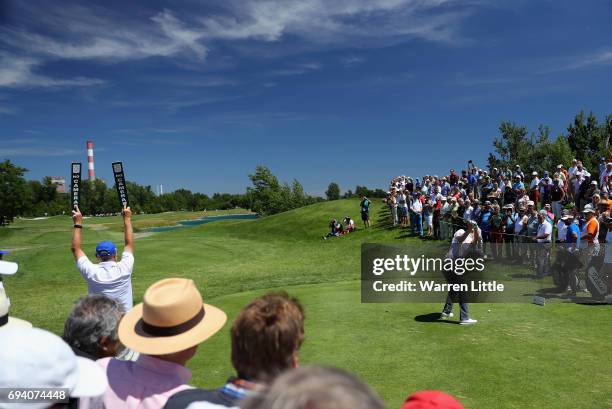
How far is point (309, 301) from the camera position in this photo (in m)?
10.8

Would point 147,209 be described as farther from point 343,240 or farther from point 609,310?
point 609,310

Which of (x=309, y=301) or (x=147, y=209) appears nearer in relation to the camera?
(x=309, y=301)

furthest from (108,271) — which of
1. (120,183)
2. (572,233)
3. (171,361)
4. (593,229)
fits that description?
(572,233)

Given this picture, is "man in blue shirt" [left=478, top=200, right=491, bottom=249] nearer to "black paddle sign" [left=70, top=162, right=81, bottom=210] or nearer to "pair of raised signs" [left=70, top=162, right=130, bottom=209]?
"pair of raised signs" [left=70, top=162, right=130, bottom=209]

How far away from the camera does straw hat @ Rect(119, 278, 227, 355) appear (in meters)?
2.82

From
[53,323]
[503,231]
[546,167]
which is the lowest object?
[53,323]

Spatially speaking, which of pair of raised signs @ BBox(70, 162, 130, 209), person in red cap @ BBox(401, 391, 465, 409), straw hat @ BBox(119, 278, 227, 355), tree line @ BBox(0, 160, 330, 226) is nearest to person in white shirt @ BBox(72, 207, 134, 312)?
pair of raised signs @ BBox(70, 162, 130, 209)

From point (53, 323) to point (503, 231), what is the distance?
15006mm

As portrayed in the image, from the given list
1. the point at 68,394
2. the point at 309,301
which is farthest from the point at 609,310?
the point at 68,394

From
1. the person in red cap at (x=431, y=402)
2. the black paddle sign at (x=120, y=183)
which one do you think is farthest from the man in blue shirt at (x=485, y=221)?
the person in red cap at (x=431, y=402)

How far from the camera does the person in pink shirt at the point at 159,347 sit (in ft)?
9.16

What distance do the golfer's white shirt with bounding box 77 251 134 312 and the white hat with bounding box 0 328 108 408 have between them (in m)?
3.67

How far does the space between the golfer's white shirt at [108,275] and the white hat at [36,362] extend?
12.0 feet

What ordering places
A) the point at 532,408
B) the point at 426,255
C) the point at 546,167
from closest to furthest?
the point at 532,408
the point at 426,255
the point at 546,167
